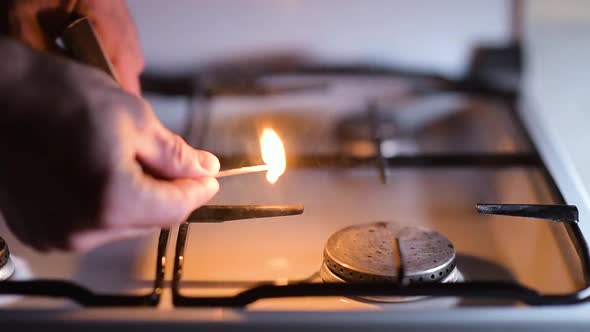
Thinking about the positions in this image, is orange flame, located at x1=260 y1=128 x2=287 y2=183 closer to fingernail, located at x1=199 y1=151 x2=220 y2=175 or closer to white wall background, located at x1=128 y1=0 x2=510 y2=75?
fingernail, located at x1=199 y1=151 x2=220 y2=175

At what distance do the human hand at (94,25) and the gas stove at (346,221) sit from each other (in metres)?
0.12

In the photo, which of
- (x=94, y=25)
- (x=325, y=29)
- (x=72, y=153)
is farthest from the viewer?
(x=325, y=29)

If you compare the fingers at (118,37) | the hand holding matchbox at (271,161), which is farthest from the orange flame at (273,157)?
the fingers at (118,37)

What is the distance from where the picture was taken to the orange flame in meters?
0.56

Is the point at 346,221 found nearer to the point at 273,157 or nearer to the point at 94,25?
the point at 273,157

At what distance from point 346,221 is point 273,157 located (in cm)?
9

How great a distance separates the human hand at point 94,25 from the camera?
0.56m

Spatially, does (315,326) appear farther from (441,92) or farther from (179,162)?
(441,92)

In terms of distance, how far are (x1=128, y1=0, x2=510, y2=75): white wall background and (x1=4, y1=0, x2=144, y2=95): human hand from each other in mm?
217

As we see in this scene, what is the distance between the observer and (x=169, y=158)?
0.44 m

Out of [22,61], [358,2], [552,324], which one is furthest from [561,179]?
[22,61]

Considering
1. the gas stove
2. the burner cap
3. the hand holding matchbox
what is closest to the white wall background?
the gas stove

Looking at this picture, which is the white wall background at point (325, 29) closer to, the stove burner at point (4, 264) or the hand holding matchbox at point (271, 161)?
the hand holding matchbox at point (271, 161)

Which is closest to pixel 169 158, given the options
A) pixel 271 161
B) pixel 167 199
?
pixel 167 199
